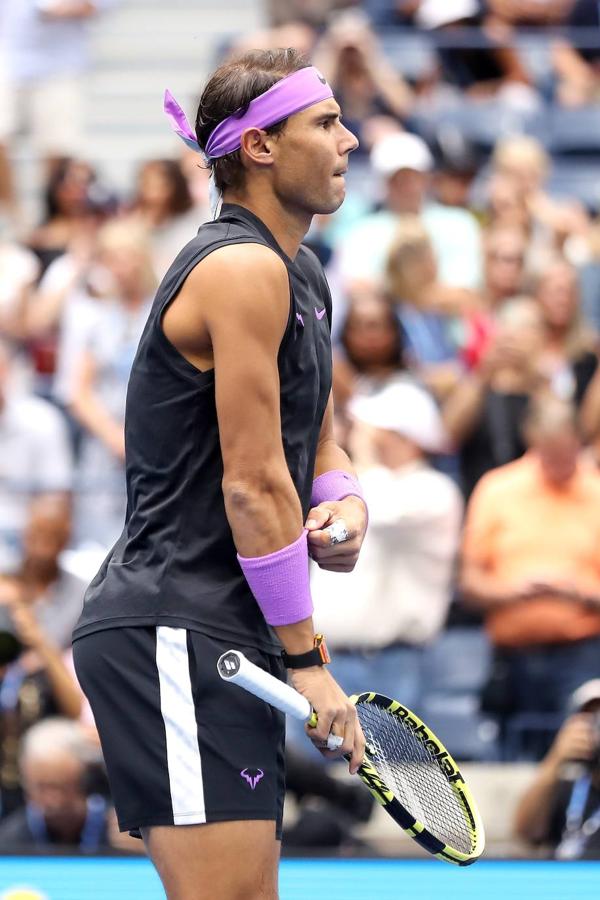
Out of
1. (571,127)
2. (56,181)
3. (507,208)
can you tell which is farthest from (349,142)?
(571,127)

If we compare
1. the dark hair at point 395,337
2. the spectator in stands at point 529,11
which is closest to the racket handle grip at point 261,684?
the dark hair at point 395,337

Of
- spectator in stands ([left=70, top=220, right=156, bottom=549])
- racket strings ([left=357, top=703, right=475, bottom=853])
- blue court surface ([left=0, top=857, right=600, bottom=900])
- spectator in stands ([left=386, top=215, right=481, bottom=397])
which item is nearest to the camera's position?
racket strings ([left=357, top=703, right=475, bottom=853])

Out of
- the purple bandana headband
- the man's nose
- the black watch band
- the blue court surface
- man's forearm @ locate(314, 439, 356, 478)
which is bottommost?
the blue court surface

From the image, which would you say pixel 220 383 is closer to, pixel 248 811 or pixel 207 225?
pixel 207 225

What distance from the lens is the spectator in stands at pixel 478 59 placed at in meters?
10.0

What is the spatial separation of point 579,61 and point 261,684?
8328 millimetres

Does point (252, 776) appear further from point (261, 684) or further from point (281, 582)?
point (281, 582)

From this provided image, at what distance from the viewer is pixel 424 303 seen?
717cm

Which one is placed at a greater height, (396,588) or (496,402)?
(496,402)

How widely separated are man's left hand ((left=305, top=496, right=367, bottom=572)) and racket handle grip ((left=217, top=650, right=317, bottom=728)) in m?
0.32

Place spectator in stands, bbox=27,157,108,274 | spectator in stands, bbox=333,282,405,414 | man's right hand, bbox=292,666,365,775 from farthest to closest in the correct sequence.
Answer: spectator in stands, bbox=27,157,108,274 < spectator in stands, bbox=333,282,405,414 < man's right hand, bbox=292,666,365,775

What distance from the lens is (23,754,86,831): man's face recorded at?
5676mm

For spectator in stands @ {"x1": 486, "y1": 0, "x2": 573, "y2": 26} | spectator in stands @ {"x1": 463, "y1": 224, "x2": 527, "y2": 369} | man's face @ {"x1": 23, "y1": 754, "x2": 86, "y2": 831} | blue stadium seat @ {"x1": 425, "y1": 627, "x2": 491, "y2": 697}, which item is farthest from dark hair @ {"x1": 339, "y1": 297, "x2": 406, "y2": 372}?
spectator in stands @ {"x1": 486, "y1": 0, "x2": 573, "y2": 26}

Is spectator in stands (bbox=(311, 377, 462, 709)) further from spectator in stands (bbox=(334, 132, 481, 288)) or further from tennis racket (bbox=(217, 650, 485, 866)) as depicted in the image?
tennis racket (bbox=(217, 650, 485, 866))
